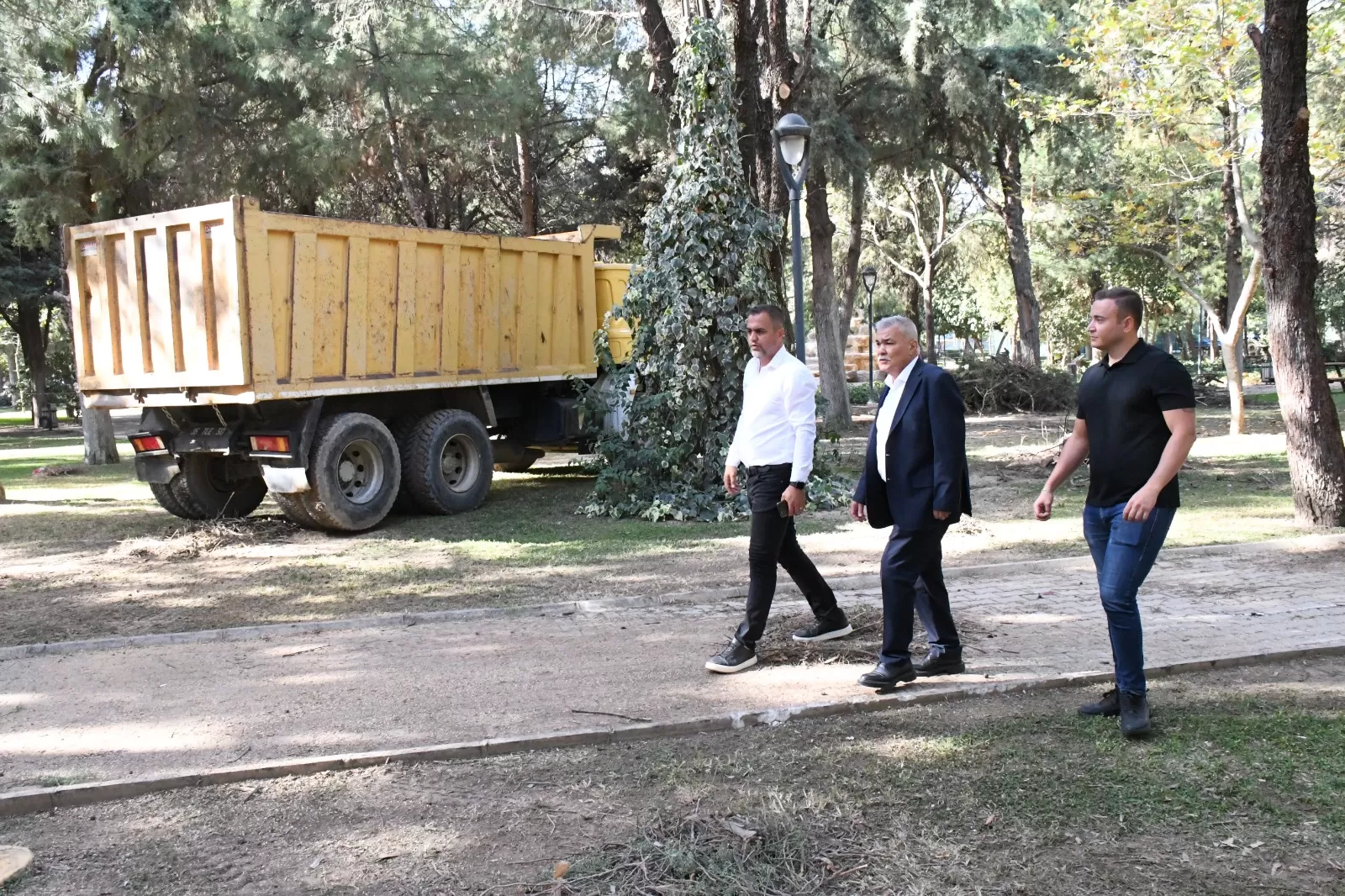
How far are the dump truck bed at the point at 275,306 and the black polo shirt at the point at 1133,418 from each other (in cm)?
746

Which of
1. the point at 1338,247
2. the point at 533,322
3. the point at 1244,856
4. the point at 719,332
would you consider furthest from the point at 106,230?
the point at 1338,247

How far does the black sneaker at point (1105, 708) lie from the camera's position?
470cm

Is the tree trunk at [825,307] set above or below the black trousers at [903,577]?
above

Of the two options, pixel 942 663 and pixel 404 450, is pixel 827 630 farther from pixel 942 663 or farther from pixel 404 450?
pixel 404 450

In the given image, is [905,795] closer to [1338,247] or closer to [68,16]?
[68,16]

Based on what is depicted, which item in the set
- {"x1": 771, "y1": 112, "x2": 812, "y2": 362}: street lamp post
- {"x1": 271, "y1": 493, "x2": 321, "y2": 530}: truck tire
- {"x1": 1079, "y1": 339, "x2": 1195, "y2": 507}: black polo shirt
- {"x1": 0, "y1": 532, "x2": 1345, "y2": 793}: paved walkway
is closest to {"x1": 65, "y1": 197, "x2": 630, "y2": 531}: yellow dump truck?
{"x1": 271, "y1": 493, "x2": 321, "y2": 530}: truck tire

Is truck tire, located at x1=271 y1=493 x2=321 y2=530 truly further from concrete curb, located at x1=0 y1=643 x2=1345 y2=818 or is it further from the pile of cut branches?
the pile of cut branches

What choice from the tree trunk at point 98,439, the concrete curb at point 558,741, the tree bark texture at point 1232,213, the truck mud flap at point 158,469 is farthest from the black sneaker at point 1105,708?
the tree trunk at point 98,439

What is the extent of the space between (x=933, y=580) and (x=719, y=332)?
6.22 m

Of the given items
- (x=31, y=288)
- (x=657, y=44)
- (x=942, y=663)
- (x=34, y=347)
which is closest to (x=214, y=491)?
(x=657, y=44)

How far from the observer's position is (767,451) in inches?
219

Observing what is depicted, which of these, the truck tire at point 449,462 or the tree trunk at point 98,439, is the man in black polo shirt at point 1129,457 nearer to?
the truck tire at point 449,462

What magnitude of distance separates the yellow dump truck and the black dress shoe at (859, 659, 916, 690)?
21.4 ft

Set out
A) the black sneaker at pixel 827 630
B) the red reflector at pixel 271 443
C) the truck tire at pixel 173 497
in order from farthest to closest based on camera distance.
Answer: the truck tire at pixel 173 497 < the red reflector at pixel 271 443 < the black sneaker at pixel 827 630
